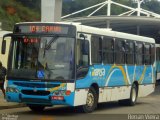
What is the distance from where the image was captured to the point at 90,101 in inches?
711

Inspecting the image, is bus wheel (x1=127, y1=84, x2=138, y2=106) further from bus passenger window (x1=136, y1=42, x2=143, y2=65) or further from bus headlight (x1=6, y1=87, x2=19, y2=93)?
bus headlight (x1=6, y1=87, x2=19, y2=93)

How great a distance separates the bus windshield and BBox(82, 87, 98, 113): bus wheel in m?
1.72

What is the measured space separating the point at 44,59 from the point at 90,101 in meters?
2.47

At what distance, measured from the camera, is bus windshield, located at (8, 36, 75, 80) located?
16453mm

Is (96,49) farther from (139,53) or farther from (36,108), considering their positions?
(139,53)

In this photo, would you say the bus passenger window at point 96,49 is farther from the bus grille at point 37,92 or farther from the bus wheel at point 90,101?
the bus grille at point 37,92

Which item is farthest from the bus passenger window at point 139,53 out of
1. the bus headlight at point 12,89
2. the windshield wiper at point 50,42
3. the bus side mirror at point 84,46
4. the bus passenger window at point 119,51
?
the bus headlight at point 12,89

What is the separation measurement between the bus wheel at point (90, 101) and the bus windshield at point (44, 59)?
172 cm

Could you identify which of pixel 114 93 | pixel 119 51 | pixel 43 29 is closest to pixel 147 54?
pixel 119 51

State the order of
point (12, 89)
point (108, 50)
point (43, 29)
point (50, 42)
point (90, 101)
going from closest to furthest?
point (50, 42), point (12, 89), point (43, 29), point (90, 101), point (108, 50)

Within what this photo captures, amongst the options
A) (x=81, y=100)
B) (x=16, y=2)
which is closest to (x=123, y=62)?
(x=81, y=100)

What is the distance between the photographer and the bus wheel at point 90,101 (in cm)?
1788

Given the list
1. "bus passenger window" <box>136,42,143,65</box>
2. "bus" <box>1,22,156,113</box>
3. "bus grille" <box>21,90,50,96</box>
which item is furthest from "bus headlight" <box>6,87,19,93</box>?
"bus passenger window" <box>136,42,143,65</box>

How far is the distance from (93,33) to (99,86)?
186 centimetres
